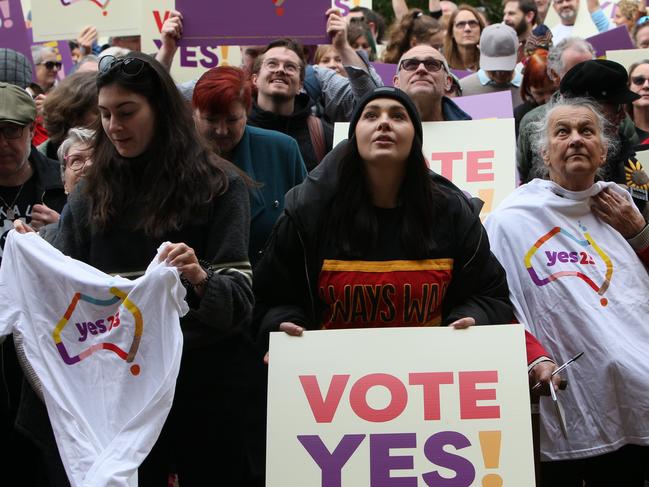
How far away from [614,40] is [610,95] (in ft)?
9.57

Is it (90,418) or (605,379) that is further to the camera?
(605,379)

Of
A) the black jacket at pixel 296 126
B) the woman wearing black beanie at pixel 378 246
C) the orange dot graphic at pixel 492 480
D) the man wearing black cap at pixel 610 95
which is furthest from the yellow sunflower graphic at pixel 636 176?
the orange dot graphic at pixel 492 480

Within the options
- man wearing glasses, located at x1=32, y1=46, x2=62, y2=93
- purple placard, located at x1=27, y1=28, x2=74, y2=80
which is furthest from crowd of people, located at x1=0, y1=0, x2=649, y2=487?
man wearing glasses, located at x1=32, y1=46, x2=62, y2=93

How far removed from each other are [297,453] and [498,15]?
14.8m

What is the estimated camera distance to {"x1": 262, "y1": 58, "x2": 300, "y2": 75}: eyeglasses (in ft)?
20.9

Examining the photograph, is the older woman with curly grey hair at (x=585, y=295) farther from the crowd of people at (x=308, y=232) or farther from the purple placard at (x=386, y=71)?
the purple placard at (x=386, y=71)

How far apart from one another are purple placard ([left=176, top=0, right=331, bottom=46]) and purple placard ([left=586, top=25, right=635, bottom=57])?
311 centimetres

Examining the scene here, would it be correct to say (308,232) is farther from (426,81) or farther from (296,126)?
(426,81)

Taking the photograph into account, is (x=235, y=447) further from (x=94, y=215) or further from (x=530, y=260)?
(x=530, y=260)

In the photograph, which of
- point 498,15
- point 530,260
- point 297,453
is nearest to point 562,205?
point 530,260

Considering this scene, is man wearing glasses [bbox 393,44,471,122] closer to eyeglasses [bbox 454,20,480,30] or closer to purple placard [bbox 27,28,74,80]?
eyeglasses [bbox 454,20,480,30]

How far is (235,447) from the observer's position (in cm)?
462

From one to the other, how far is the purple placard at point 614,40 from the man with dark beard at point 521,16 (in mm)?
1425

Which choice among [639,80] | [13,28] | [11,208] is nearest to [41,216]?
[11,208]
